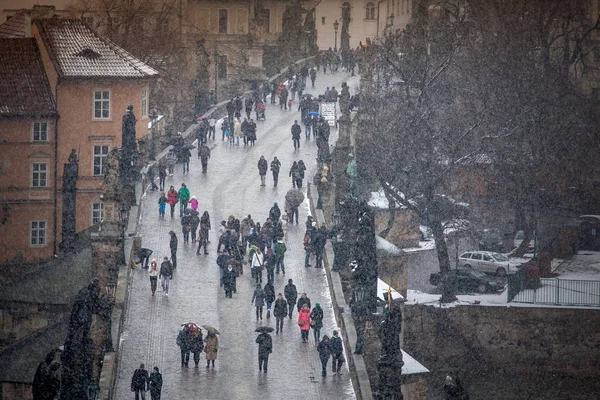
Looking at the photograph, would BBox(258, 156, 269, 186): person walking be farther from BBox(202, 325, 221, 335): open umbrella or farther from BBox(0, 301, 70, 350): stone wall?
BBox(202, 325, 221, 335): open umbrella

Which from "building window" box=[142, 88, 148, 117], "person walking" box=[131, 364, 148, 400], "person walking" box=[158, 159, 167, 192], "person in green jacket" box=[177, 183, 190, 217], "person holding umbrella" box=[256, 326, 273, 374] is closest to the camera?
"person walking" box=[131, 364, 148, 400]

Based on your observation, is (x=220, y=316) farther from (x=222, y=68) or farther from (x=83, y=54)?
(x=222, y=68)

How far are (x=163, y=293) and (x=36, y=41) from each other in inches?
900

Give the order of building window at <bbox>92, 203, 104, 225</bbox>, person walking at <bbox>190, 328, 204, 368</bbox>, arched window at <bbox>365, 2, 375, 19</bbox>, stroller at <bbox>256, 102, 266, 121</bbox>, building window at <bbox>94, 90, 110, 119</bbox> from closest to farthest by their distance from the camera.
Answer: person walking at <bbox>190, 328, 204, 368</bbox> < building window at <bbox>92, 203, 104, 225</bbox> < building window at <bbox>94, 90, 110, 119</bbox> < stroller at <bbox>256, 102, 266, 121</bbox> < arched window at <bbox>365, 2, 375, 19</bbox>

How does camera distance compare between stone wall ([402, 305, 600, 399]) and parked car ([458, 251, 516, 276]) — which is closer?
stone wall ([402, 305, 600, 399])

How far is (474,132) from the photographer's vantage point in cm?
5912

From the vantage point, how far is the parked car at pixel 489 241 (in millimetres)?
55938

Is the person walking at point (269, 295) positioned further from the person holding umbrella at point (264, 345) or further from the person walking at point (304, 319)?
the person holding umbrella at point (264, 345)

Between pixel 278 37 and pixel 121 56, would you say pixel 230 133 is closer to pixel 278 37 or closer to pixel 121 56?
pixel 121 56

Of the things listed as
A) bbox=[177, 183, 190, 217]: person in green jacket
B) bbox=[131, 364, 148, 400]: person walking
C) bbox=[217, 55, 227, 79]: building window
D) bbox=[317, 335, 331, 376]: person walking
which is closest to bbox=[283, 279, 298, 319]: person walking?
bbox=[317, 335, 331, 376]: person walking

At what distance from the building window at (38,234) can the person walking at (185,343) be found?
22.8 metres

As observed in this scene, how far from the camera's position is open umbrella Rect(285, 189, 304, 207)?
149ft

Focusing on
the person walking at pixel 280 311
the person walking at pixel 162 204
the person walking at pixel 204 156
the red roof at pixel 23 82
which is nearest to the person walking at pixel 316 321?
the person walking at pixel 280 311

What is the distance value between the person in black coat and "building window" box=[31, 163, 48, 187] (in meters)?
25.0
